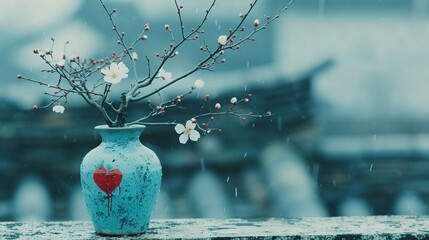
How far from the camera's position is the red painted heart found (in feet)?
6.04

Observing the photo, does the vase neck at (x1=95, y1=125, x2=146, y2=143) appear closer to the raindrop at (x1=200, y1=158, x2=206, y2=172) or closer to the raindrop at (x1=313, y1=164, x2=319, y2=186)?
the raindrop at (x1=200, y1=158, x2=206, y2=172)

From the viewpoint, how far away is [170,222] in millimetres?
2223

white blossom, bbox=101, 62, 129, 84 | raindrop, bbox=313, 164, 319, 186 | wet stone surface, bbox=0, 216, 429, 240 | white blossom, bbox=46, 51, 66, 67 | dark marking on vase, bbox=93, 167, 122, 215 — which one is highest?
white blossom, bbox=46, 51, 66, 67

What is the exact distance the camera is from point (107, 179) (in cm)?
184

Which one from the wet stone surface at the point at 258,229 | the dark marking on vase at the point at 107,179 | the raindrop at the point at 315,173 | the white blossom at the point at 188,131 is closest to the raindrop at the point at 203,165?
the raindrop at the point at 315,173

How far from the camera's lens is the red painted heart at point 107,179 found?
1.84 m

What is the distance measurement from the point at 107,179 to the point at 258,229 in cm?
52

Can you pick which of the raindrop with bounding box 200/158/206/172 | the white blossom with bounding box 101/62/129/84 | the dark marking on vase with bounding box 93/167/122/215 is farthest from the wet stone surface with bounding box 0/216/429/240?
the raindrop with bounding box 200/158/206/172

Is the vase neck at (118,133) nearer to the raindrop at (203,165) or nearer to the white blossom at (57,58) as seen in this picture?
the white blossom at (57,58)

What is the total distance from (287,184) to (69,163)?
2.43 metres

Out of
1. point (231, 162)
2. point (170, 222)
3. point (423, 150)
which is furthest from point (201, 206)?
point (170, 222)

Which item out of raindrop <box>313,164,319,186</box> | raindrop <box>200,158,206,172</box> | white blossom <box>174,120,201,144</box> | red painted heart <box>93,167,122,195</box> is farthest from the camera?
raindrop <box>313,164,319,186</box>

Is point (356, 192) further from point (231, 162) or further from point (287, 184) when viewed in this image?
point (231, 162)

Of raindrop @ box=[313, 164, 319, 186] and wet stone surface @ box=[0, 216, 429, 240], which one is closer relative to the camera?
wet stone surface @ box=[0, 216, 429, 240]
